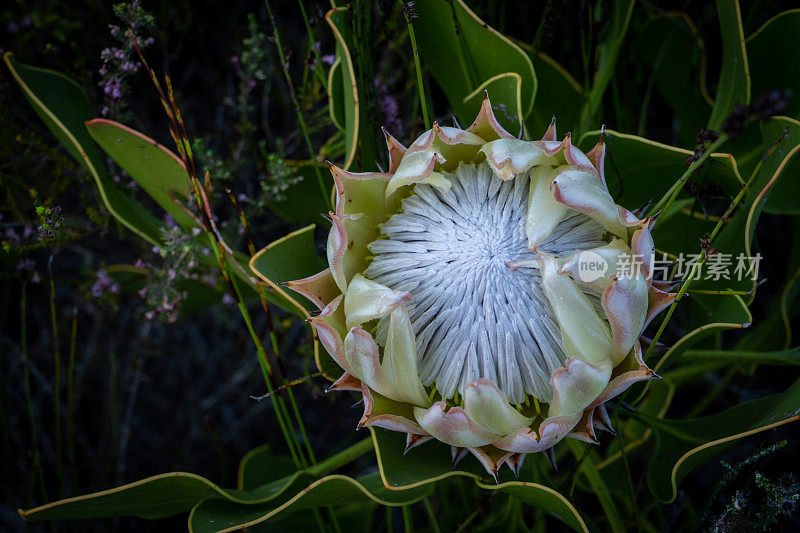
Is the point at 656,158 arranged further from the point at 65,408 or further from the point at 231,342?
the point at 65,408

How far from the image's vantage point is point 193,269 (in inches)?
70.9

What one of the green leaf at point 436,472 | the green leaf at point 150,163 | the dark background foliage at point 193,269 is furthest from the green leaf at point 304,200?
the green leaf at point 436,472

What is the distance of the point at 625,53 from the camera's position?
2.04 meters

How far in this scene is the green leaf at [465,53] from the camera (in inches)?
58.6

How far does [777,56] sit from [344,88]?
3.61 ft

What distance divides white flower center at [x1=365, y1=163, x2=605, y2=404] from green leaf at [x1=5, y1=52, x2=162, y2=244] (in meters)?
0.62

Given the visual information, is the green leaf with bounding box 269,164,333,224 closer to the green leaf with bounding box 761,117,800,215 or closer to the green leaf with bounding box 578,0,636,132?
the green leaf with bounding box 578,0,636,132

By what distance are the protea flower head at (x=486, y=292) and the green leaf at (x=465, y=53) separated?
0.85ft

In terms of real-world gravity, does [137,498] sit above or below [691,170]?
below

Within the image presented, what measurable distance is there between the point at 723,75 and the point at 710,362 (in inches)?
28.2

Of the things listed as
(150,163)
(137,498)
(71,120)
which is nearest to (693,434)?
(137,498)

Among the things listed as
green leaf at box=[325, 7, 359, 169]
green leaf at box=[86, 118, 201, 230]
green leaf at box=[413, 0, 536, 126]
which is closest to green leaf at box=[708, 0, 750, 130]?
green leaf at box=[413, 0, 536, 126]

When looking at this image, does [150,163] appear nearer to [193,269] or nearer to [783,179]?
[193,269]

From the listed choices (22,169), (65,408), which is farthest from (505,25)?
(65,408)
